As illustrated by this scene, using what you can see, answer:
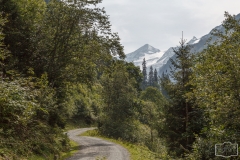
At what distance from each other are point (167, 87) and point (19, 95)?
12764 millimetres

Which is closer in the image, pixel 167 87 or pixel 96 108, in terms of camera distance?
pixel 167 87

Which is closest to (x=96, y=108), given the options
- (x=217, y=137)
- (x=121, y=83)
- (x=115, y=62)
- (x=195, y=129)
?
(x=121, y=83)

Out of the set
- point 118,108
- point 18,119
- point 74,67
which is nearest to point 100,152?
point 74,67

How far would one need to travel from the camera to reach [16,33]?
18.5 m

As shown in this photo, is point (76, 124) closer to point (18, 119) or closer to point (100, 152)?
point (100, 152)

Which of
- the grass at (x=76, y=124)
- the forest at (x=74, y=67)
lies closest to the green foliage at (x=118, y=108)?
the grass at (x=76, y=124)

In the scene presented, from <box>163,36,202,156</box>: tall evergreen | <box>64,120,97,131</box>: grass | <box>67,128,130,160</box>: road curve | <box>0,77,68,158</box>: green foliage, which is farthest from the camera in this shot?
<box>64,120,97,131</box>: grass

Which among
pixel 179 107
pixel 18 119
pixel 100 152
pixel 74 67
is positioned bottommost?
pixel 100 152

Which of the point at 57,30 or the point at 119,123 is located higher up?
the point at 57,30

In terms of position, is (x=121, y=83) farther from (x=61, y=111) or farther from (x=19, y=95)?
(x=19, y=95)

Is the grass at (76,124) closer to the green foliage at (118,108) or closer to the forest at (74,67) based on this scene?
the green foliage at (118,108)

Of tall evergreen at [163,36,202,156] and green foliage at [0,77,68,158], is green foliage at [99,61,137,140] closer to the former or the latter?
tall evergreen at [163,36,202,156]

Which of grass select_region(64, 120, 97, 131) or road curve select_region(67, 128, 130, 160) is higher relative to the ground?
road curve select_region(67, 128, 130, 160)

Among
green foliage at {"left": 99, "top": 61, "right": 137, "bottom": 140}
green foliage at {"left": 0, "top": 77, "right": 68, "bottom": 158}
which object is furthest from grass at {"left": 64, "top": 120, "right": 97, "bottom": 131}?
green foliage at {"left": 0, "top": 77, "right": 68, "bottom": 158}
